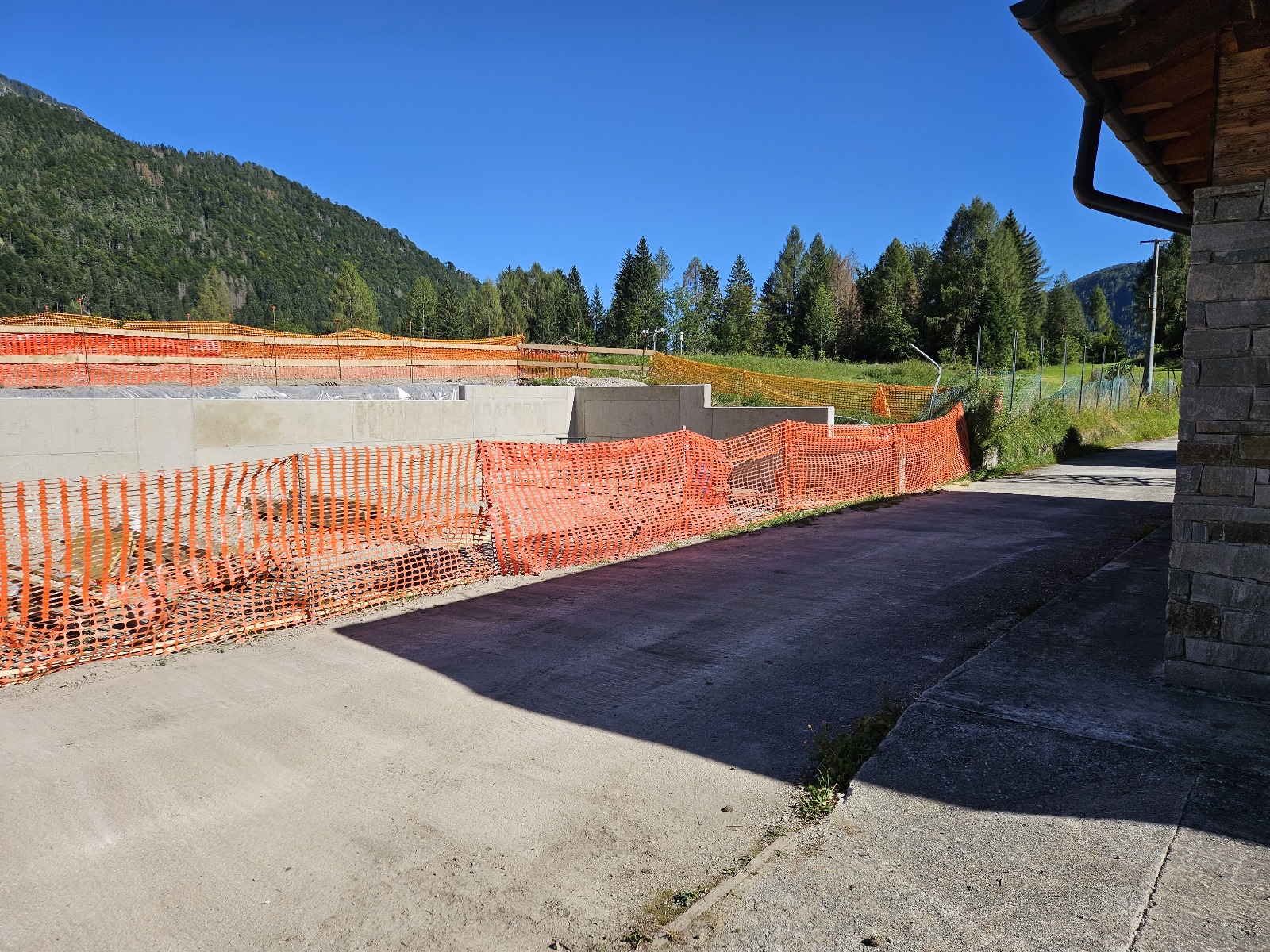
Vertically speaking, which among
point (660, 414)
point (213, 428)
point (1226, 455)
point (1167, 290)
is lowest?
point (213, 428)

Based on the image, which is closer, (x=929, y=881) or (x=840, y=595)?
(x=929, y=881)

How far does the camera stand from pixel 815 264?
325 ft

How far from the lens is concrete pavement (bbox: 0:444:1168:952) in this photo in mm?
3076

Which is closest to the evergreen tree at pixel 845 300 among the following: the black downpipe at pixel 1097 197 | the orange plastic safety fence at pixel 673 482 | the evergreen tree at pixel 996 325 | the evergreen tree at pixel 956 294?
the evergreen tree at pixel 956 294

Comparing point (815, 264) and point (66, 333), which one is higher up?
point (815, 264)

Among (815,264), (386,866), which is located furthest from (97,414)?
(815,264)

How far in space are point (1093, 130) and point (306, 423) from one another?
1394 cm

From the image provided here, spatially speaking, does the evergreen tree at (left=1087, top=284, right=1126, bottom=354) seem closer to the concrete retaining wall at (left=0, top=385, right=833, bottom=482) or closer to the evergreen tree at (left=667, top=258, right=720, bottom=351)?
the evergreen tree at (left=667, top=258, right=720, bottom=351)

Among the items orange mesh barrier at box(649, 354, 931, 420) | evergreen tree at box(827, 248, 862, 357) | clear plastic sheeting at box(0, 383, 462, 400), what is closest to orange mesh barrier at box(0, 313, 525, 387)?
clear plastic sheeting at box(0, 383, 462, 400)

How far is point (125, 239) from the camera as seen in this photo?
151000mm

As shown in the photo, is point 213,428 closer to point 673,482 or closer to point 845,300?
point 673,482

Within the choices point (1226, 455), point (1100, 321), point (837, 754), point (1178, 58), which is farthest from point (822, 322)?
point (837, 754)

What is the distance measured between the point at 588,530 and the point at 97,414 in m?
8.03

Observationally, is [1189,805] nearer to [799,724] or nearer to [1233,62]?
[799,724]
